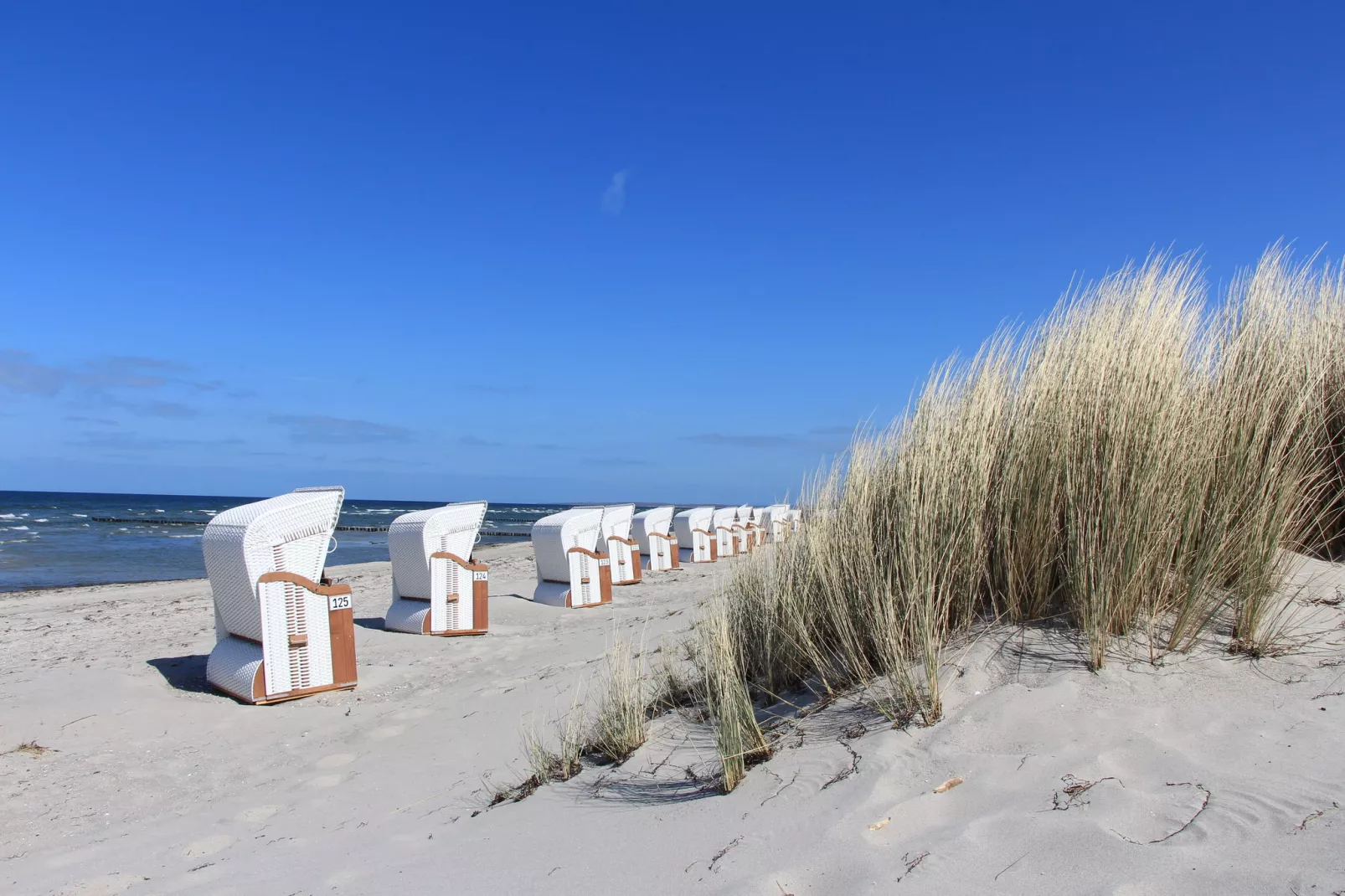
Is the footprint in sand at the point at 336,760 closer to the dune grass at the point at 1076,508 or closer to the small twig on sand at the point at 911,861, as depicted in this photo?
the dune grass at the point at 1076,508

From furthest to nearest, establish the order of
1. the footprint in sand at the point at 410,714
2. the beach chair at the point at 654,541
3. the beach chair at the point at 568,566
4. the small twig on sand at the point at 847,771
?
the beach chair at the point at 654,541 → the beach chair at the point at 568,566 → the footprint in sand at the point at 410,714 → the small twig on sand at the point at 847,771

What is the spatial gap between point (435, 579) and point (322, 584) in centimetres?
232

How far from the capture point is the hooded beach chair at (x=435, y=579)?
29.7ft

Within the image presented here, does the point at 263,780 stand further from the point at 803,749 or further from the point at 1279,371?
the point at 1279,371

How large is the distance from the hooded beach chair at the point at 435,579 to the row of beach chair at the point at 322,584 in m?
0.01

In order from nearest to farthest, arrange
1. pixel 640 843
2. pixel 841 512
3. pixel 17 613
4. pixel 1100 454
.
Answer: pixel 640 843 → pixel 1100 454 → pixel 841 512 → pixel 17 613

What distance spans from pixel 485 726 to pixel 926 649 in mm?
3103

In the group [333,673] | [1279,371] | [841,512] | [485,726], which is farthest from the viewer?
[333,673]

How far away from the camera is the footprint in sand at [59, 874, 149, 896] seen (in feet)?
10.8

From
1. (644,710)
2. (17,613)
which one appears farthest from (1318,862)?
(17,613)

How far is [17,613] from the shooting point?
11.9m

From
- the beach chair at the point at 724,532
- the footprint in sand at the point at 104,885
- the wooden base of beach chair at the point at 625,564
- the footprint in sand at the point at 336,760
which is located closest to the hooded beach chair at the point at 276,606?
the footprint in sand at the point at 336,760

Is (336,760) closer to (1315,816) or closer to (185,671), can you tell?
(185,671)

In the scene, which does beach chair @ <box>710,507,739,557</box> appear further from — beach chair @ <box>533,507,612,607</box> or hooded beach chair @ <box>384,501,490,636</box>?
hooded beach chair @ <box>384,501,490,636</box>
